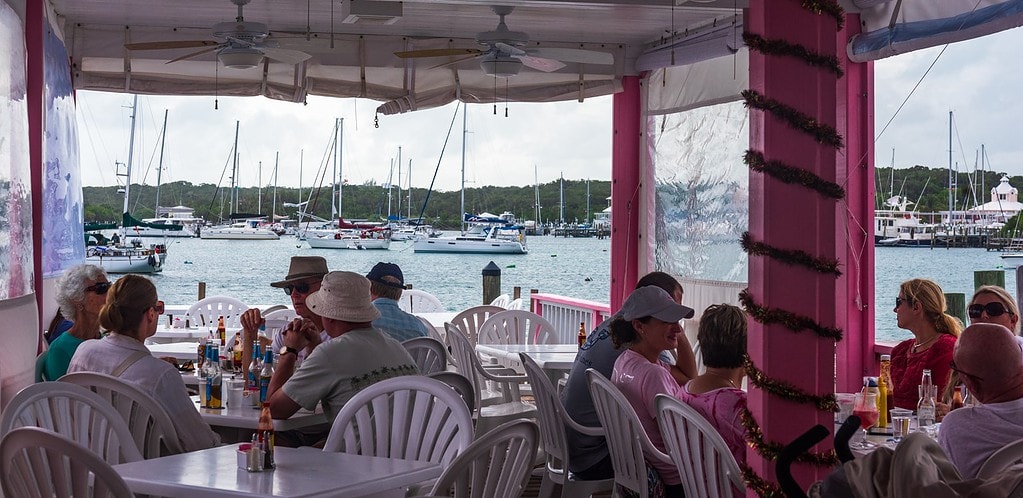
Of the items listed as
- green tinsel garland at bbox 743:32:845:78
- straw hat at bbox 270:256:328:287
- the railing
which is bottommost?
the railing

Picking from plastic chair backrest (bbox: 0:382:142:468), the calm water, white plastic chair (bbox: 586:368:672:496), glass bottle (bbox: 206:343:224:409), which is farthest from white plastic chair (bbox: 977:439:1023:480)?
the calm water

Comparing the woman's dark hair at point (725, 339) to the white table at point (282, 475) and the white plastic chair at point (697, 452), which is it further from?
the white table at point (282, 475)

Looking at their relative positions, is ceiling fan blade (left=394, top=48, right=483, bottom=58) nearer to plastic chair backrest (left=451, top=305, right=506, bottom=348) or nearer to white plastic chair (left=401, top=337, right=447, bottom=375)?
plastic chair backrest (left=451, top=305, right=506, bottom=348)

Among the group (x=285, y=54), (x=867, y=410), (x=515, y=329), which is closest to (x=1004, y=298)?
(x=867, y=410)

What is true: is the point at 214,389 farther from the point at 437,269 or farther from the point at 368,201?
the point at 437,269

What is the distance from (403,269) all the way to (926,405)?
39.8 meters

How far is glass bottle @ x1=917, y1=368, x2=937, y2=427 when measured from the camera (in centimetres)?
440

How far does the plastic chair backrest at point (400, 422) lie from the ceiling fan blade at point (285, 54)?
12.8 ft

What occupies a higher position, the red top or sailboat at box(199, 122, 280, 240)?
sailboat at box(199, 122, 280, 240)

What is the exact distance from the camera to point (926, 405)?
444 cm

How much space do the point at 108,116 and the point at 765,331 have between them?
41479 mm

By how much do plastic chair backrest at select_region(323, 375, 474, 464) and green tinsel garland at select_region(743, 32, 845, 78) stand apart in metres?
1.59

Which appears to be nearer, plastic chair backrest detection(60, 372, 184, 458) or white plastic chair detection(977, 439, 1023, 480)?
white plastic chair detection(977, 439, 1023, 480)

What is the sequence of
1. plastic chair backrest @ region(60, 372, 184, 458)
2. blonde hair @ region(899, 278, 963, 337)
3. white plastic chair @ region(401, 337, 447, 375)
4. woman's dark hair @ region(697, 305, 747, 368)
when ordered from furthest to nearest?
white plastic chair @ region(401, 337, 447, 375) → blonde hair @ region(899, 278, 963, 337) → woman's dark hair @ region(697, 305, 747, 368) → plastic chair backrest @ region(60, 372, 184, 458)
